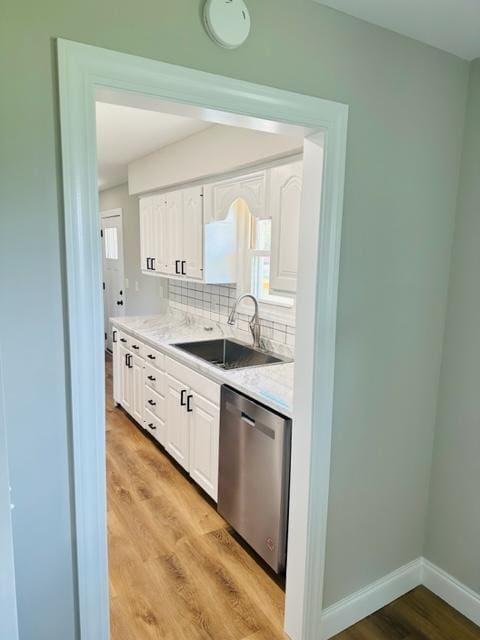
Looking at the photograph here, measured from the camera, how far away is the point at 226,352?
3367 mm

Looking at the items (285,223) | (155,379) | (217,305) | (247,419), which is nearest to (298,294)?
(285,223)

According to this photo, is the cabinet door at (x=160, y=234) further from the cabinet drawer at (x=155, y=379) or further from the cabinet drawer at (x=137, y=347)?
the cabinet drawer at (x=155, y=379)

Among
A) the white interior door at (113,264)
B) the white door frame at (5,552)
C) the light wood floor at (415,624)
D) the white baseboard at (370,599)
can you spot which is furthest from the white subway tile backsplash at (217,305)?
the white door frame at (5,552)

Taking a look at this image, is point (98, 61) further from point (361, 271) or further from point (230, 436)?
point (230, 436)

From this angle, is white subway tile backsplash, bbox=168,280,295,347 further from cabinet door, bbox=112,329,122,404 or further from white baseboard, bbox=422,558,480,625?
white baseboard, bbox=422,558,480,625

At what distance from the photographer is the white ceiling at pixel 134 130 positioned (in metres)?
2.72

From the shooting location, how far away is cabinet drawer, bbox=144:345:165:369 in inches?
127

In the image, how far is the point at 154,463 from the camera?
3363 mm

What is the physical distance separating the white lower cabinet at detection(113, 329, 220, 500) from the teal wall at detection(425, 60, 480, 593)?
3.99 feet

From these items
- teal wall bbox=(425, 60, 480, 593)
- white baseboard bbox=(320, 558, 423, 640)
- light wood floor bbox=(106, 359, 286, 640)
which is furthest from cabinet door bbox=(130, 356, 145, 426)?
teal wall bbox=(425, 60, 480, 593)

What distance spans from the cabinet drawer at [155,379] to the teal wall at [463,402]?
6.32 feet

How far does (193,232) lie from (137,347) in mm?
1100

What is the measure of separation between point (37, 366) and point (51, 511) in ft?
1.43

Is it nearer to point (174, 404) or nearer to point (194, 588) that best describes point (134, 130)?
point (174, 404)
